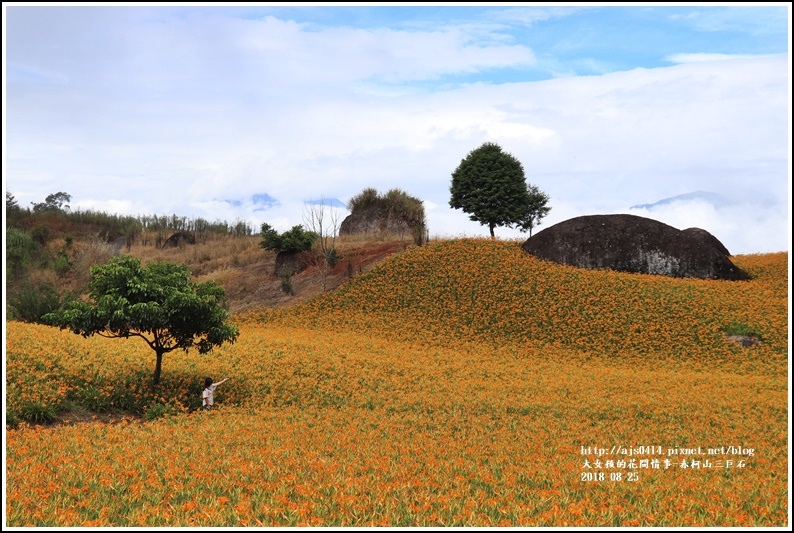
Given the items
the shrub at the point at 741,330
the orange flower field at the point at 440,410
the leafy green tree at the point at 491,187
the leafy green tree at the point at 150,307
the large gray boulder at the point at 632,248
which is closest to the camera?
the orange flower field at the point at 440,410

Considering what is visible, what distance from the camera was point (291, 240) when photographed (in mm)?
44469

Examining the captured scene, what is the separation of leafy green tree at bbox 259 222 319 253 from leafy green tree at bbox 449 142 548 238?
58.5 ft

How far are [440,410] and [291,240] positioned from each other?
94.1 feet

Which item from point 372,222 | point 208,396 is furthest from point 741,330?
point 372,222

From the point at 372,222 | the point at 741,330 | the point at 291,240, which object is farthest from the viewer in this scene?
the point at 372,222

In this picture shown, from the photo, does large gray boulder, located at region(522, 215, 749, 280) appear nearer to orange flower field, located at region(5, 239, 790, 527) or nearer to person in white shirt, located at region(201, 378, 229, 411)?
orange flower field, located at region(5, 239, 790, 527)

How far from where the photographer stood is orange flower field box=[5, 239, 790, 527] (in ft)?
27.8

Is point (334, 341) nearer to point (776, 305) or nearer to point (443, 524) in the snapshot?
point (443, 524)

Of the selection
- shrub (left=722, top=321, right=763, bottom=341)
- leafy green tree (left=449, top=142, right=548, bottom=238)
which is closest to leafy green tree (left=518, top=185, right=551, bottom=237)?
leafy green tree (left=449, top=142, right=548, bottom=238)

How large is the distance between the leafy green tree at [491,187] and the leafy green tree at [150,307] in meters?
40.1

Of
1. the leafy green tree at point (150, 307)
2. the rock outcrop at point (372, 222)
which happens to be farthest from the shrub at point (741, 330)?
the rock outcrop at point (372, 222)

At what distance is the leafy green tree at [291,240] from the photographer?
44531 mm

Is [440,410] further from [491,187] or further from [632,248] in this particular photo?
[491,187]

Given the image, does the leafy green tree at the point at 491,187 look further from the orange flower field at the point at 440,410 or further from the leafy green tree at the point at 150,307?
the leafy green tree at the point at 150,307
